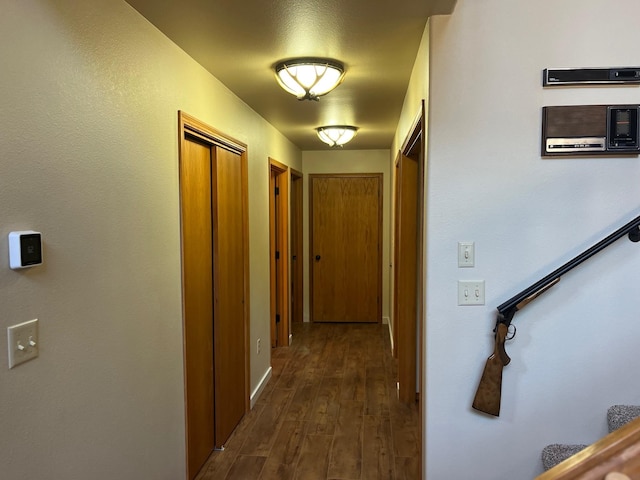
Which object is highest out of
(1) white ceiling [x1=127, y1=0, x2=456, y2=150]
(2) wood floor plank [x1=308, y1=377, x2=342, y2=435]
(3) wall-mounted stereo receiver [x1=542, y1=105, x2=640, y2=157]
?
(1) white ceiling [x1=127, y1=0, x2=456, y2=150]

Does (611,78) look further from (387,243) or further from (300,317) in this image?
(300,317)

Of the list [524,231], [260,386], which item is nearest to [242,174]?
[260,386]

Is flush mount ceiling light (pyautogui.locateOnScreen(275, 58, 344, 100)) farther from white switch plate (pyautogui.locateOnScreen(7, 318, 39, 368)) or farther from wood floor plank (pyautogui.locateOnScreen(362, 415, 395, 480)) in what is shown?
wood floor plank (pyautogui.locateOnScreen(362, 415, 395, 480))

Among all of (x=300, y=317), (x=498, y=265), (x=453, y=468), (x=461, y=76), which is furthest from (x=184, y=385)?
(x=300, y=317)

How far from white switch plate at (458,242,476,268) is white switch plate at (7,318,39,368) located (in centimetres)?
154

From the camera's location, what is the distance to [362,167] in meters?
5.91

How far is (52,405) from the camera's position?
134 centimetres

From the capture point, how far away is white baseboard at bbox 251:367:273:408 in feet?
11.6

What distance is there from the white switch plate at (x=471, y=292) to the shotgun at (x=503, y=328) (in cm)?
9

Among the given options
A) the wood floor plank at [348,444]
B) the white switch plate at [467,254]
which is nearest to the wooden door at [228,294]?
the wood floor plank at [348,444]

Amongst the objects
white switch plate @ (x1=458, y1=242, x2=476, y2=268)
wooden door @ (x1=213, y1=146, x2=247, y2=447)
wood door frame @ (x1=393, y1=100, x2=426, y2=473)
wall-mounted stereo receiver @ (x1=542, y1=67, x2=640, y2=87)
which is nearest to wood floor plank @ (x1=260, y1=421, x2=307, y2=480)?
wooden door @ (x1=213, y1=146, x2=247, y2=447)

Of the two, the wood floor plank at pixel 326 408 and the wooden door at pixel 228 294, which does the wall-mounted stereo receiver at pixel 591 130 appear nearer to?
the wooden door at pixel 228 294

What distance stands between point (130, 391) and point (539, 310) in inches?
65.9

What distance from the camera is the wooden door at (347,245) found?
5.96 m
